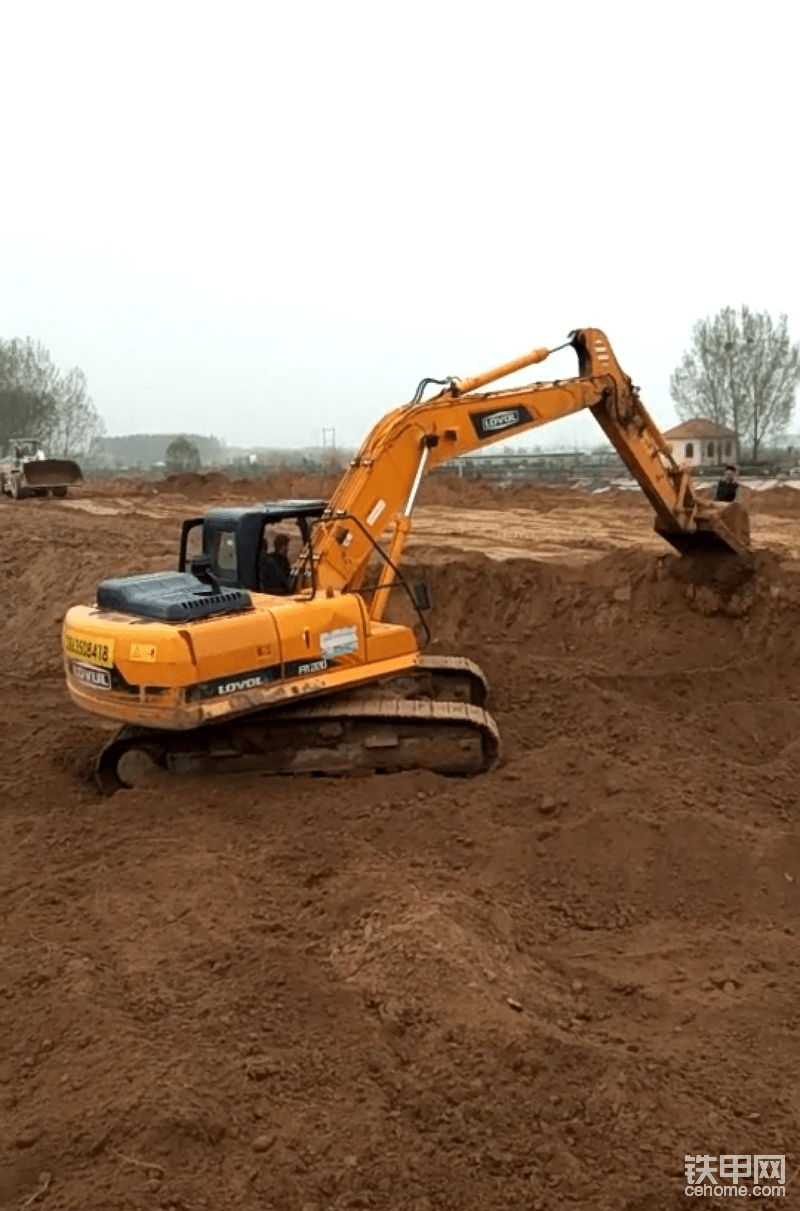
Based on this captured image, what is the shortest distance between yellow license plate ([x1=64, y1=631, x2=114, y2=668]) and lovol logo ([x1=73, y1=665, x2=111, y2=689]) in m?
0.04

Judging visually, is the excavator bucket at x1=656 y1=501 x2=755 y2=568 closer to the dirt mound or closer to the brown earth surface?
the brown earth surface

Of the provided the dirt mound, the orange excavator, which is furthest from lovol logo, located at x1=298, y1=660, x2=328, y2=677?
the dirt mound

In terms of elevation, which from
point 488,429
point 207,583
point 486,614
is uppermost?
point 488,429

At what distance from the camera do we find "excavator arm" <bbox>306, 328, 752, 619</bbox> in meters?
8.25

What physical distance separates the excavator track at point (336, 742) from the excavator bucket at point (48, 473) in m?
24.9

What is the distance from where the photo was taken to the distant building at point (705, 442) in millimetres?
48094

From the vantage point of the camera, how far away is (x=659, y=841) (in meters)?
6.53

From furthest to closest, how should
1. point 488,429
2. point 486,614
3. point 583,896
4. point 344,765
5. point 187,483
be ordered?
point 187,483 → point 486,614 → point 488,429 → point 344,765 → point 583,896

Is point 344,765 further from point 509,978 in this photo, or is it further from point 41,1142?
point 41,1142

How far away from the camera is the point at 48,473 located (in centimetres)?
3145

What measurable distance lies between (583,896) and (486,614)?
21.9 ft

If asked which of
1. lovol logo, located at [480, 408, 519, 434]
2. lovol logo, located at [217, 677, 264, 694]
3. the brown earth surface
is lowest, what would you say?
the brown earth surface

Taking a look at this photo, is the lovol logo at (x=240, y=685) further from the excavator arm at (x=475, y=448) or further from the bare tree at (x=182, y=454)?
the bare tree at (x=182, y=454)

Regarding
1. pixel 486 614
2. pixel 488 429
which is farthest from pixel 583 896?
pixel 486 614
